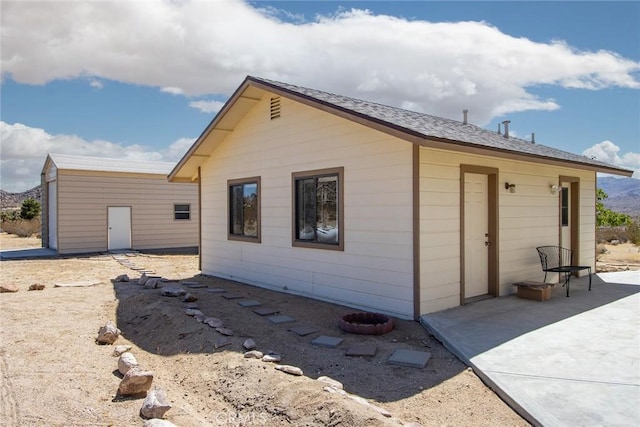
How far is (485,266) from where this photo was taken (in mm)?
7652

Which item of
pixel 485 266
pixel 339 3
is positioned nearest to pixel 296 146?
pixel 339 3

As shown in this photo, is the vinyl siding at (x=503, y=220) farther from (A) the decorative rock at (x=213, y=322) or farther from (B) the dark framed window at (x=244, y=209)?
(B) the dark framed window at (x=244, y=209)

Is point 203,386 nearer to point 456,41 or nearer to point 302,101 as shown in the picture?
point 302,101

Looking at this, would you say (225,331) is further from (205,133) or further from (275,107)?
(205,133)

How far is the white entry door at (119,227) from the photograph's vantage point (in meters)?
18.3

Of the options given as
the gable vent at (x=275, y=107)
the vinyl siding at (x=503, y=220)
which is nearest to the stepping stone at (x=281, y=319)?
the vinyl siding at (x=503, y=220)

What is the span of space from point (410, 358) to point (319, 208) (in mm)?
3714

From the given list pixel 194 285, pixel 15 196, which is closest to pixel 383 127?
pixel 194 285

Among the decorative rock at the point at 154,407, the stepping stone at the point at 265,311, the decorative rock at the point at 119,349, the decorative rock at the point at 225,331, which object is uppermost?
the decorative rock at the point at 225,331

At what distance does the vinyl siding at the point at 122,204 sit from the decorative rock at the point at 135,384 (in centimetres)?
1538

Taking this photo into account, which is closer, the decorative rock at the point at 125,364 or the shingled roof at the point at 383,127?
the decorative rock at the point at 125,364

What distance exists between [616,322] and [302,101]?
592 cm

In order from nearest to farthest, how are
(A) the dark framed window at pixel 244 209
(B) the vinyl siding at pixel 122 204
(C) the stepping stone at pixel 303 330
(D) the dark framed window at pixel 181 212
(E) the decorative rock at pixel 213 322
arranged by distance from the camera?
(C) the stepping stone at pixel 303 330 → (E) the decorative rock at pixel 213 322 → (A) the dark framed window at pixel 244 209 → (B) the vinyl siding at pixel 122 204 → (D) the dark framed window at pixel 181 212

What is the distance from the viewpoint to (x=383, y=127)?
19.8 ft
